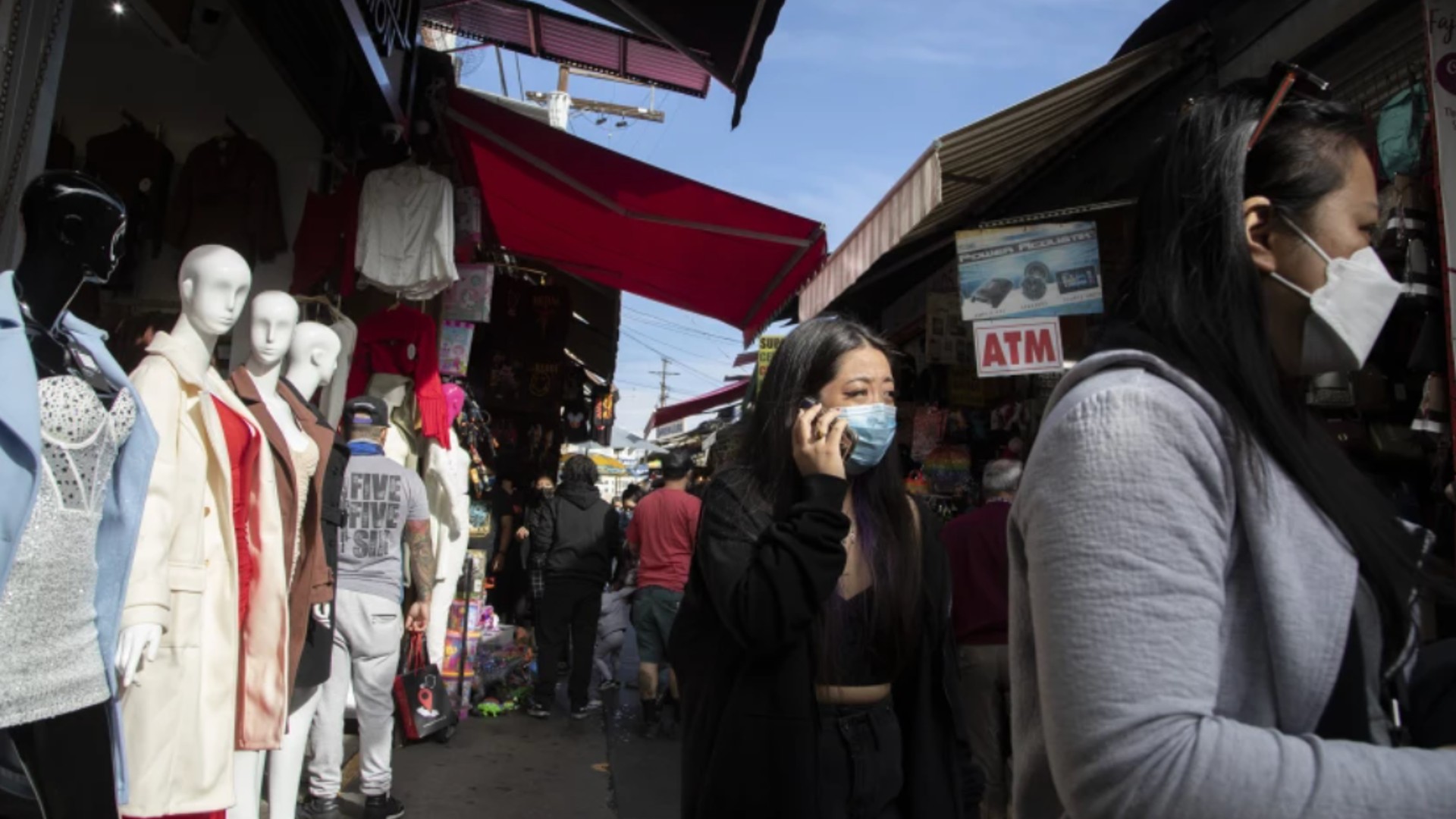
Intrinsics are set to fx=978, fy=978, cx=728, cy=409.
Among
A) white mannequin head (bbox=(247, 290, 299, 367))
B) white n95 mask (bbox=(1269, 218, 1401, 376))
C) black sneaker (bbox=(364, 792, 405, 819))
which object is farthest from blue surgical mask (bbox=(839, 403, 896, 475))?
black sneaker (bbox=(364, 792, 405, 819))

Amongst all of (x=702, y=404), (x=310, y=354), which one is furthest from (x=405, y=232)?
(x=702, y=404)

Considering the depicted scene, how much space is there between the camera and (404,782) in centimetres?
556

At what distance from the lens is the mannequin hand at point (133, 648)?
7.80 ft

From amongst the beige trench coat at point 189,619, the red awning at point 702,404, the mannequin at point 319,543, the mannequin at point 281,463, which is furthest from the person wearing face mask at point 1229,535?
the red awning at point 702,404

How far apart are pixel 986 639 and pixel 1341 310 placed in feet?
13.7

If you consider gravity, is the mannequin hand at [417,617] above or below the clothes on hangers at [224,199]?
below

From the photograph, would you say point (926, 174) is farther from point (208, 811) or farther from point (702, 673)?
point (208, 811)

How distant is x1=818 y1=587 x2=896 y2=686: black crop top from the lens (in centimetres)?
216

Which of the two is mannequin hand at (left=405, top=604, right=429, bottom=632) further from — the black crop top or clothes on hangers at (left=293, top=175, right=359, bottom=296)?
the black crop top

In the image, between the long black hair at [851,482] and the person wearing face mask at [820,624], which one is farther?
the long black hair at [851,482]

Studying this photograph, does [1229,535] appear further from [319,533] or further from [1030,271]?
[1030,271]

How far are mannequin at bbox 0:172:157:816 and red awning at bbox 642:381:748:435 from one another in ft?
42.1

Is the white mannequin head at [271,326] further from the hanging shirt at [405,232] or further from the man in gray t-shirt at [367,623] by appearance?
the hanging shirt at [405,232]

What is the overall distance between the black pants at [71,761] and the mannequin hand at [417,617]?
337cm
